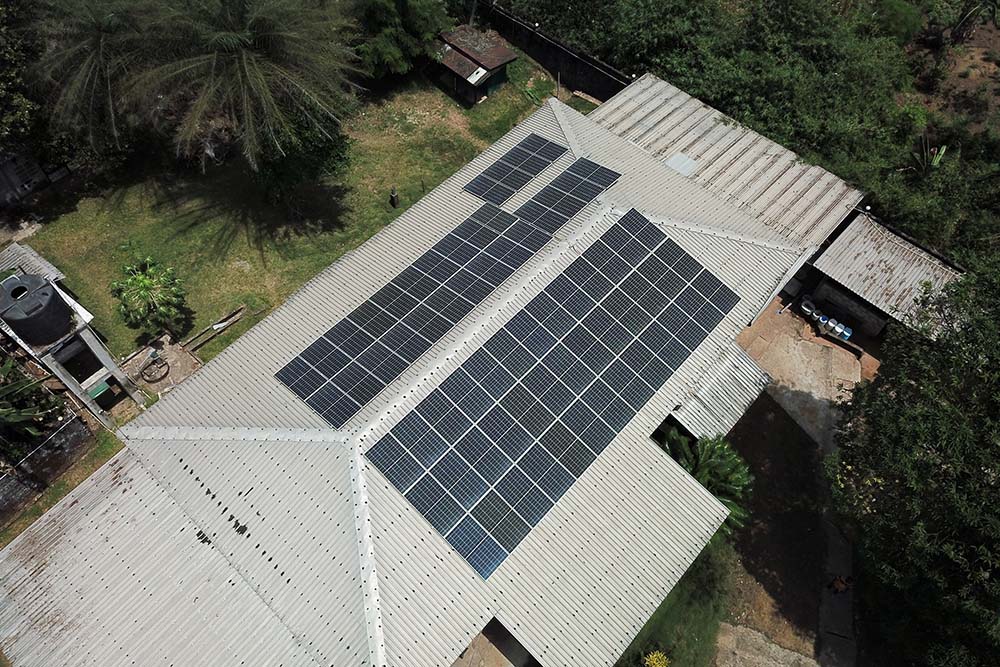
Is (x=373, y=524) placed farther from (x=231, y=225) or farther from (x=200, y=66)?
(x=231, y=225)

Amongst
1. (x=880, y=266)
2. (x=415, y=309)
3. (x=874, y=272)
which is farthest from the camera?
(x=880, y=266)

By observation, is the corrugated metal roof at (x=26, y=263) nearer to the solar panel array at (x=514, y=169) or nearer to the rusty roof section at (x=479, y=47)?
the solar panel array at (x=514, y=169)

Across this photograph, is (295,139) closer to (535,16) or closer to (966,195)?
(535,16)

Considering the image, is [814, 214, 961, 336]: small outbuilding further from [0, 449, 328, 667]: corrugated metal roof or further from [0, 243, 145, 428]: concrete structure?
[0, 243, 145, 428]: concrete structure

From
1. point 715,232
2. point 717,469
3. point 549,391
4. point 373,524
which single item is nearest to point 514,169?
point 715,232

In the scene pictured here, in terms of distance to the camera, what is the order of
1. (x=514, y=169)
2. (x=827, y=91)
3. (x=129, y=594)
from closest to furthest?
1. (x=129, y=594)
2. (x=514, y=169)
3. (x=827, y=91)

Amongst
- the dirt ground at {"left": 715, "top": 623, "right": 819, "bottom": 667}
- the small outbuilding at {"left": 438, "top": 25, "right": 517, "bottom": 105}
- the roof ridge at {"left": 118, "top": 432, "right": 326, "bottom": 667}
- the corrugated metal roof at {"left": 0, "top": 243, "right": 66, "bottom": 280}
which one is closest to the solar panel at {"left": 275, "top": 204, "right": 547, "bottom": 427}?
the roof ridge at {"left": 118, "top": 432, "right": 326, "bottom": 667}

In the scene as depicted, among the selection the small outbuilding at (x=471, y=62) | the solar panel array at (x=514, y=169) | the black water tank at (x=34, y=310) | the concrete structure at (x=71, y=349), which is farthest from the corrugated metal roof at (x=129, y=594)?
the small outbuilding at (x=471, y=62)
